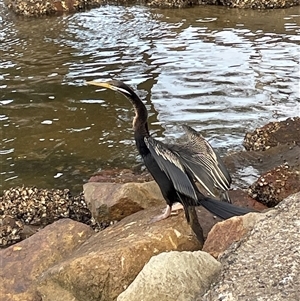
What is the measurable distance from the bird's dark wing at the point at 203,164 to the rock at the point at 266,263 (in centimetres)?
48

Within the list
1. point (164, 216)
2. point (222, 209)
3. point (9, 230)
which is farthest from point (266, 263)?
point (9, 230)

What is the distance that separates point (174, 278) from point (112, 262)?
2.51 feet

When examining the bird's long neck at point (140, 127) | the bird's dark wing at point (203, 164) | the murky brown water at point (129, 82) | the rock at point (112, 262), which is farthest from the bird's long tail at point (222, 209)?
the murky brown water at point (129, 82)

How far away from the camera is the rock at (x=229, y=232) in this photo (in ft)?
11.2

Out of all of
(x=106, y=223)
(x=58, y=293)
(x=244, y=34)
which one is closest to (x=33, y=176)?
(x=106, y=223)

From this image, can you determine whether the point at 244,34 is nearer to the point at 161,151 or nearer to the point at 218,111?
the point at 218,111

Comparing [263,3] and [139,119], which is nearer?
[139,119]

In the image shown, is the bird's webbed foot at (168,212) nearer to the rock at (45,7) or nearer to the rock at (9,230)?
the rock at (9,230)

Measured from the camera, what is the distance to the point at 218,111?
26.9ft

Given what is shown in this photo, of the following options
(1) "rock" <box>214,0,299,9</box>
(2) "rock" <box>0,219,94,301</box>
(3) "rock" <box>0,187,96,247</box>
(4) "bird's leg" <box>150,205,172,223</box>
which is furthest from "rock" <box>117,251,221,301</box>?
(1) "rock" <box>214,0,299,9</box>

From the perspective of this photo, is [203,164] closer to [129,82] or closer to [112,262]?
[112,262]

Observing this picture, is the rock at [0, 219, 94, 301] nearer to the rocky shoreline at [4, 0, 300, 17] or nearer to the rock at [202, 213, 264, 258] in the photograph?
the rock at [202, 213, 264, 258]

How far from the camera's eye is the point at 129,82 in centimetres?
961

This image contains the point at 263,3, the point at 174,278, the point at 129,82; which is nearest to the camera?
the point at 174,278
